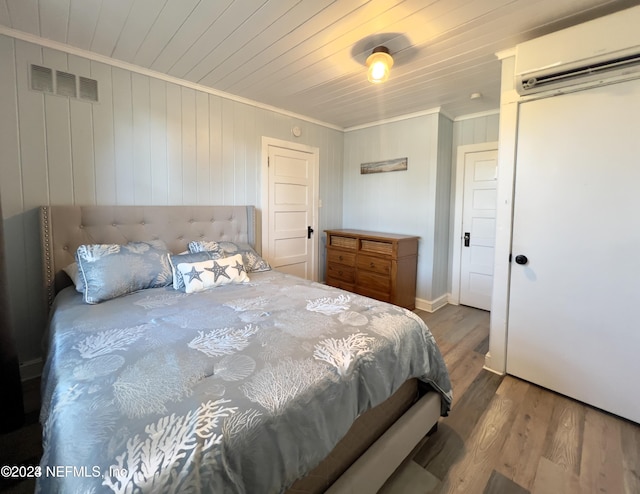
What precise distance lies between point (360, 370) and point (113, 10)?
2.45 m

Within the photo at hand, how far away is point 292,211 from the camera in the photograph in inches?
151

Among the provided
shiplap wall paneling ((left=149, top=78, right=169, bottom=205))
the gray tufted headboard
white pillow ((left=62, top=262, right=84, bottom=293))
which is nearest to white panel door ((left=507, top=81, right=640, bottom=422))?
the gray tufted headboard

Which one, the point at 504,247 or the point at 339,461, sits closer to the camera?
the point at 339,461

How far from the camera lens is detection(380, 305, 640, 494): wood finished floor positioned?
4.70 ft

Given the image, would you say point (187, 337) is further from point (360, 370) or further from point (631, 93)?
point (631, 93)

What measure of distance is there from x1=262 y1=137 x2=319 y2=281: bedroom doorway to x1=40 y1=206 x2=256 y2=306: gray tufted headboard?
1.18ft

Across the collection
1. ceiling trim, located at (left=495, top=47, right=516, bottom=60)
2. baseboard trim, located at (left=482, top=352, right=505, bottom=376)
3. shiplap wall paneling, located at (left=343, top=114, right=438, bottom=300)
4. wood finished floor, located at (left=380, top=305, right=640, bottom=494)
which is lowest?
wood finished floor, located at (left=380, top=305, right=640, bottom=494)

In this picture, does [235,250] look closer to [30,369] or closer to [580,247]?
[30,369]

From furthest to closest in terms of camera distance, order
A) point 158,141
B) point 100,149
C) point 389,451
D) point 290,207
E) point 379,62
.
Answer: point 290,207 → point 158,141 → point 100,149 → point 379,62 → point 389,451

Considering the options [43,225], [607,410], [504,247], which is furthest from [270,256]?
[607,410]

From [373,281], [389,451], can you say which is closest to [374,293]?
[373,281]

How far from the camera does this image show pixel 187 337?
1.40 m

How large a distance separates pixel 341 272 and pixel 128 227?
245 cm

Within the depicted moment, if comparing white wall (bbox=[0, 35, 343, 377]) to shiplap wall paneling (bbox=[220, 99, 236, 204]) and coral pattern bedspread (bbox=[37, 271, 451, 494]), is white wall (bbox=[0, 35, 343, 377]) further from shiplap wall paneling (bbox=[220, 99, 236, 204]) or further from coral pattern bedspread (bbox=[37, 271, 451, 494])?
coral pattern bedspread (bbox=[37, 271, 451, 494])
